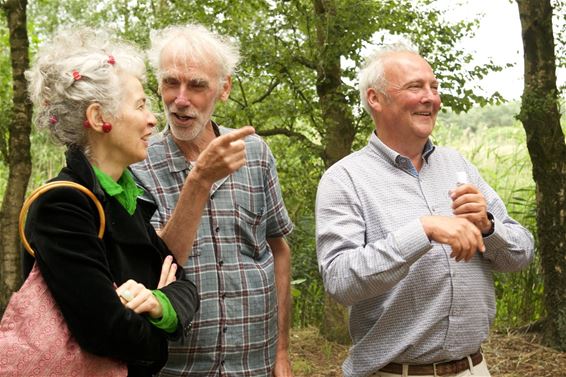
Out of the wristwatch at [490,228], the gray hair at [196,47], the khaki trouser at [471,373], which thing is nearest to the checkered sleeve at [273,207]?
the gray hair at [196,47]

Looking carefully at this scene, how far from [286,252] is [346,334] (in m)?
4.22

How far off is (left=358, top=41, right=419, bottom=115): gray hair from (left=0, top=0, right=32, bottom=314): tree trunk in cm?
526

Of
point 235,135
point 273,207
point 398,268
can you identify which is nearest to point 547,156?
point 273,207

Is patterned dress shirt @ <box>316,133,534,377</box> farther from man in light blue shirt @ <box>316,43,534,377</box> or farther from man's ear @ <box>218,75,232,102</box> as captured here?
man's ear @ <box>218,75,232,102</box>

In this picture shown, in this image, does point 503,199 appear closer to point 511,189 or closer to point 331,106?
point 511,189

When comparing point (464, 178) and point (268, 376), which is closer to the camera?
point (464, 178)

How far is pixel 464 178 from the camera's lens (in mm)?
2617

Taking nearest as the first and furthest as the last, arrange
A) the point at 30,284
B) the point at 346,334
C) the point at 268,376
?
the point at 30,284, the point at 268,376, the point at 346,334

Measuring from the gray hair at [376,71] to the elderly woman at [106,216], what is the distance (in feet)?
2.66

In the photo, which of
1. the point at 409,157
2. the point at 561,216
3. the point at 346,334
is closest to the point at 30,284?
the point at 409,157

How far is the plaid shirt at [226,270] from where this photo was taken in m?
2.65

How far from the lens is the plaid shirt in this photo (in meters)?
2.65

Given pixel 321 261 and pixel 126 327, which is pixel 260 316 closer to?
pixel 321 261

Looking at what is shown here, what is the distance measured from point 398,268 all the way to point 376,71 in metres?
0.89
